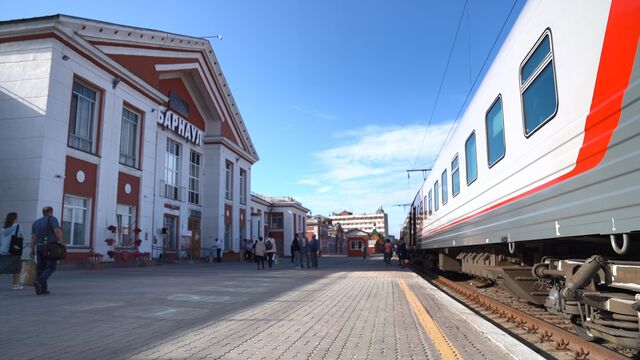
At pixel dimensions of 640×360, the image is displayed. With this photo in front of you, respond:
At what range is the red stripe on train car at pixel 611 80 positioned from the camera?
3582 mm

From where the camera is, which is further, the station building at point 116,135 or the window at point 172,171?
the window at point 172,171

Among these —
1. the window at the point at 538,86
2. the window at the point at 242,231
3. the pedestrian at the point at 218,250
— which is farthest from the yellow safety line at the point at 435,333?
the window at the point at 242,231

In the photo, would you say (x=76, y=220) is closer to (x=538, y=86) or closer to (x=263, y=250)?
(x=263, y=250)

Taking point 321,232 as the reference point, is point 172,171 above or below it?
above

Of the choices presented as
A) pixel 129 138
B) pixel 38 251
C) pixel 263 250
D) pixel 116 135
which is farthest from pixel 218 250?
pixel 38 251

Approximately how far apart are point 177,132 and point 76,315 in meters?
23.7

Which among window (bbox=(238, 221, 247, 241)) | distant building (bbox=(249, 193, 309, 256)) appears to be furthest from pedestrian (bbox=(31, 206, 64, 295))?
distant building (bbox=(249, 193, 309, 256))

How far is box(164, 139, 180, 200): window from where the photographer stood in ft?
94.4

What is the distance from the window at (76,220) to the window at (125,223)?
92.8 inches

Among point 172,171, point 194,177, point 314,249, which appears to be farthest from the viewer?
point 194,177

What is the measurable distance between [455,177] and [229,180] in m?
28.3

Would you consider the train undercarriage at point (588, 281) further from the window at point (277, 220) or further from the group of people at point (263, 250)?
the window at point (277, 220)

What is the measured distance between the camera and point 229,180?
3719 cm

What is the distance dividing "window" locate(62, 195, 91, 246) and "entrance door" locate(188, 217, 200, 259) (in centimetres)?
1153
